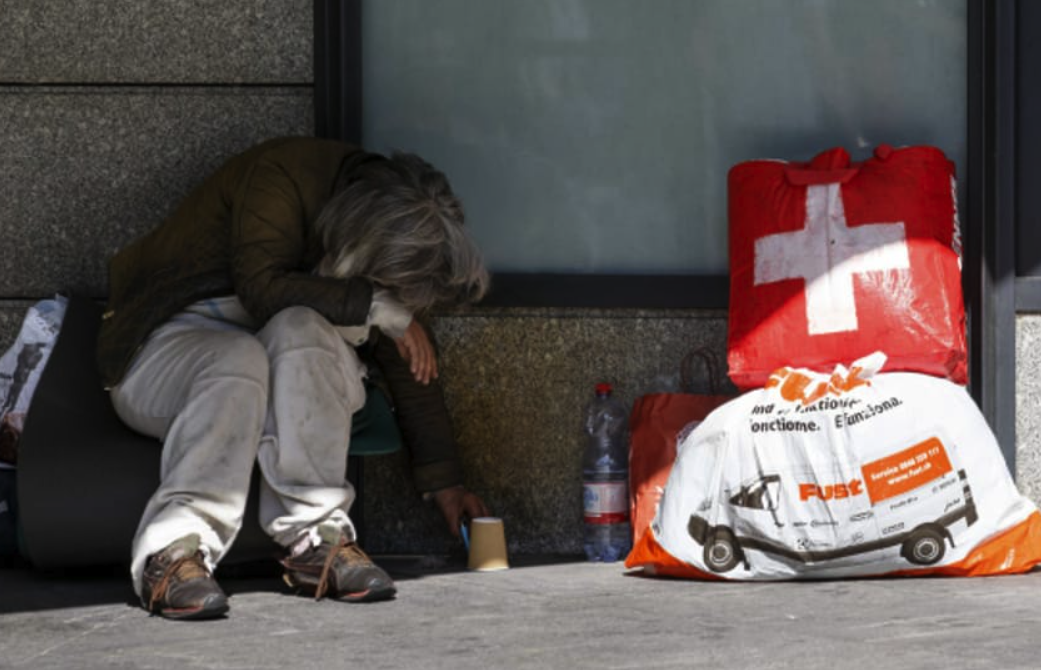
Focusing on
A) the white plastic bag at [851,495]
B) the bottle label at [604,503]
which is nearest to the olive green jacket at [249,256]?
the bottle label at [604,503]

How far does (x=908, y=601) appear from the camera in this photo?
12.9 ft

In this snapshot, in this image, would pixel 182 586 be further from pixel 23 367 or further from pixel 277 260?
pixel 23 367

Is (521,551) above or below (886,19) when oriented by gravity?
below

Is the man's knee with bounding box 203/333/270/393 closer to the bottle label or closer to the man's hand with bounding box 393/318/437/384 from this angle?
the man's hand with bounding box 393/318/437/384

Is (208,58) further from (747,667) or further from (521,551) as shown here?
(747,667)

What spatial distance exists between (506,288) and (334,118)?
0.66 m

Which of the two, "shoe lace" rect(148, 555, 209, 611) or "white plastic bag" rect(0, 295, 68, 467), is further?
"white plastic bag" rect(0, 295, 68, 467)

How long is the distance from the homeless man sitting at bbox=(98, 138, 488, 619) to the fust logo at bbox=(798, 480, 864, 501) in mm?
920

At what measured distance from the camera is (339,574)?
402cm

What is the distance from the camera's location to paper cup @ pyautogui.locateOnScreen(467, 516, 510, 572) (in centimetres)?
461

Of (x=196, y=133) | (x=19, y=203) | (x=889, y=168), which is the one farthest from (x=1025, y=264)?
(x=19, y=203)

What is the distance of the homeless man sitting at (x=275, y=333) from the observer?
403cm

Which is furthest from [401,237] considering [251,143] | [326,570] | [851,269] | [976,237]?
[976,237]

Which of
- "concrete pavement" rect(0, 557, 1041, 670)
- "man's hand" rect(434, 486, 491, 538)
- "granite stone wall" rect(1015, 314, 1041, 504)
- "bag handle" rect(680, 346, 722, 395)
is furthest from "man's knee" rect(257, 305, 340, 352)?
"granite stone wall" rect(1015, 314, 1041, 504)
